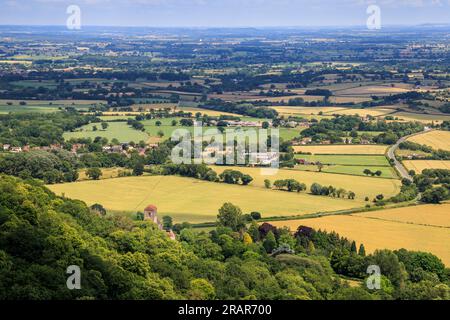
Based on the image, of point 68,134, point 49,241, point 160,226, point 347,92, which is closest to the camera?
point 49,241

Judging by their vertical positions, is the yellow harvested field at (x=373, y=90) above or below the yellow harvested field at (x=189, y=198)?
above

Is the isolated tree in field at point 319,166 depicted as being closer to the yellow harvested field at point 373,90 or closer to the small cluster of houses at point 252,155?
the small cluster of houses at point 252,155

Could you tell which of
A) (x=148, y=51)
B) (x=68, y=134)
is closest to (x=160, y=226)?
(x=68, y=134)

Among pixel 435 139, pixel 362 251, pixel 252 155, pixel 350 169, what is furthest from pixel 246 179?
pixel 435 139

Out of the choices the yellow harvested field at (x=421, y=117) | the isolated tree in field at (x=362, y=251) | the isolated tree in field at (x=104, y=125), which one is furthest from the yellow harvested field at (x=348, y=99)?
the isolated tree in field at (x=362, y=251)

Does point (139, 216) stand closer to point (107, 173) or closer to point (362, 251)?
point (362, 251)

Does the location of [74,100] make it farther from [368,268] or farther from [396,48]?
[396,48]
